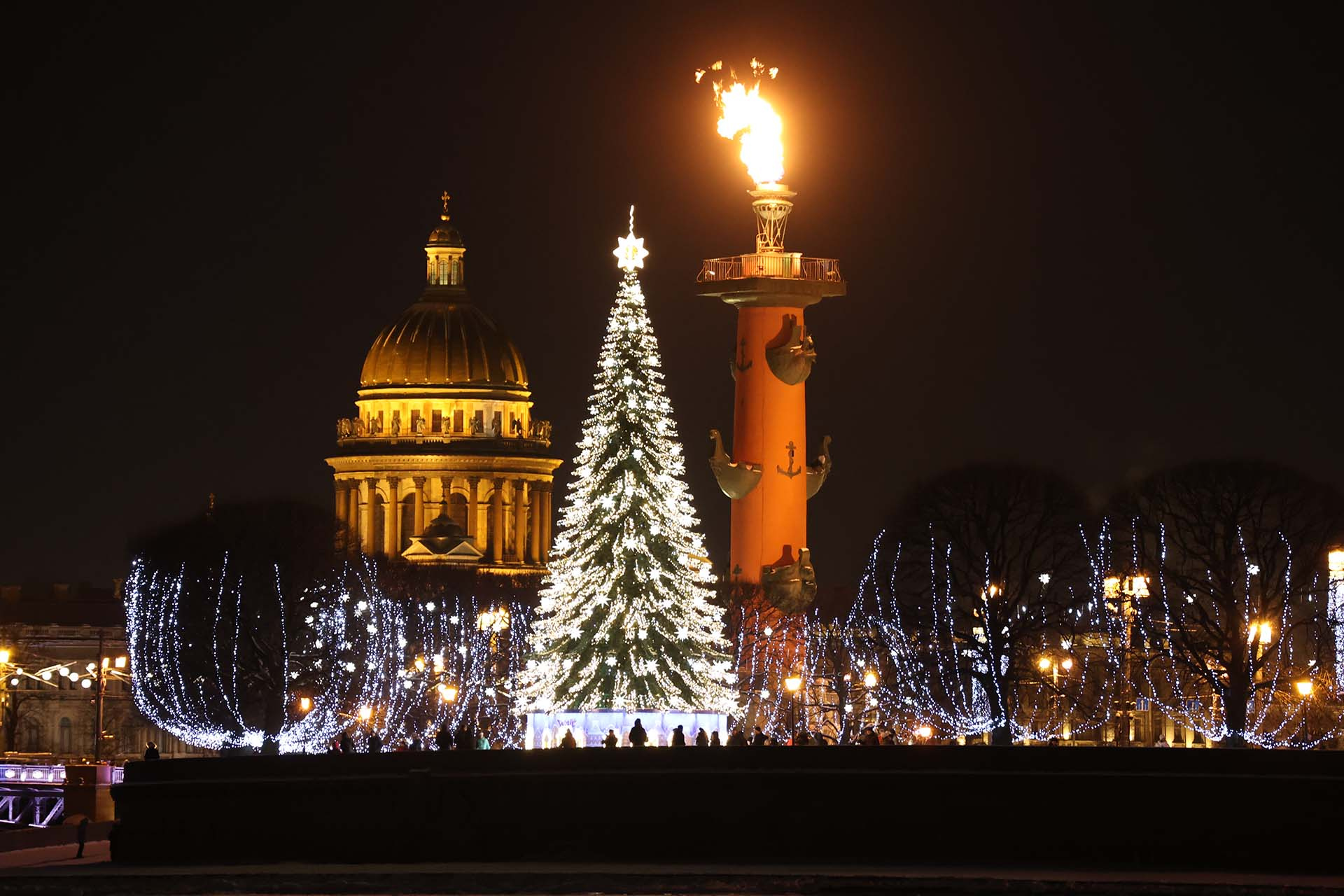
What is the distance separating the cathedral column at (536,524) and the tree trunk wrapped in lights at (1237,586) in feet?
342

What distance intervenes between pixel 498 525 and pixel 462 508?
331 centimetres

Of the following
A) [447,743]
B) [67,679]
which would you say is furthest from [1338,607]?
[67,679]

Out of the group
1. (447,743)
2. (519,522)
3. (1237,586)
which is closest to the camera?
(447,743)

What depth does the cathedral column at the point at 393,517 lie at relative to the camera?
192 meters

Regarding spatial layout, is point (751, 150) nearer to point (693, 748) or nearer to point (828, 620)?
point (828, 620)

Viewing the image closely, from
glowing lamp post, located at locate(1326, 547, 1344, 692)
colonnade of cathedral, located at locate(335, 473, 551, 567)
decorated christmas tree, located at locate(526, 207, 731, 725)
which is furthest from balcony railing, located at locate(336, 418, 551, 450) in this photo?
decorated christmas tree, located at locate(526, 207, 731, 725)

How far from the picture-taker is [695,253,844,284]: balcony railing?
318 ft

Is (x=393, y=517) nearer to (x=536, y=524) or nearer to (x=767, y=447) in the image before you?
(x=536, y=524)

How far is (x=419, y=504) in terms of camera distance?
19775 cm

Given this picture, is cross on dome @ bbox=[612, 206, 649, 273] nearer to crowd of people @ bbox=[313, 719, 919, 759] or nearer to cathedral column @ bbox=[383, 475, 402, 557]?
crowd of people @ bbox=[313, 719, 919, 759]

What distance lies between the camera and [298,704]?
10894 cm

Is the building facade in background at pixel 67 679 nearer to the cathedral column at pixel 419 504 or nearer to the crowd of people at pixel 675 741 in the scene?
the cathedral column at pixel 419 504

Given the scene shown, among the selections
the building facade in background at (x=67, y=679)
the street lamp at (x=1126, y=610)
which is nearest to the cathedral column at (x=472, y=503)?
the building facade in background at (x=67, y=679)

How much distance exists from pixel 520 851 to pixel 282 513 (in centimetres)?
5899
